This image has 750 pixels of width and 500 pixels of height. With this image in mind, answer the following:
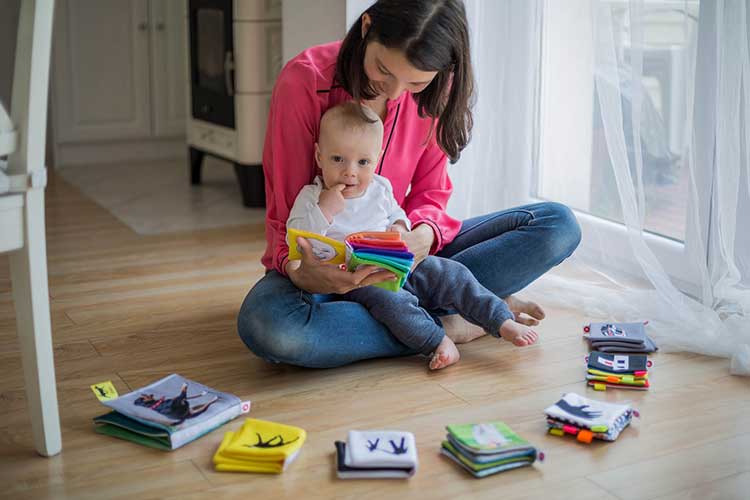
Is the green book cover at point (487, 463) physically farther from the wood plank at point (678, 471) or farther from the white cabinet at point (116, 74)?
the white cabinet at point (116, 74)

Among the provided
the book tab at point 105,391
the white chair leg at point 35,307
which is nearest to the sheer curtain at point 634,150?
the book tab at point 105,391

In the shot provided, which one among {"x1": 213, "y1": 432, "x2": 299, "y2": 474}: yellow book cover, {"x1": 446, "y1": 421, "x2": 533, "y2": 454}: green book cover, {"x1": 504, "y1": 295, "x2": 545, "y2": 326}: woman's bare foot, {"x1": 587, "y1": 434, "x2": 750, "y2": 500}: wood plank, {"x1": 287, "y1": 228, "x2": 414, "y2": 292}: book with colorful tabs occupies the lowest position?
{"x1": 587, "y1": 434, "x2": 750, "y2": 500}: wood plank

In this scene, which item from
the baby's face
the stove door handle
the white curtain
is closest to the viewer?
the baby's face

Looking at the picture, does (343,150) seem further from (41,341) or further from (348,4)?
(348,4)

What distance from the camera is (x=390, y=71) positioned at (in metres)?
1.72

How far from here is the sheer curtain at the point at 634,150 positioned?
82.0 inches

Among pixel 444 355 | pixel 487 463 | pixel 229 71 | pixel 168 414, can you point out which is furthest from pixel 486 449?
pixel 229 71

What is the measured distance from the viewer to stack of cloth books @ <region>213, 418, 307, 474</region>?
4.89ft

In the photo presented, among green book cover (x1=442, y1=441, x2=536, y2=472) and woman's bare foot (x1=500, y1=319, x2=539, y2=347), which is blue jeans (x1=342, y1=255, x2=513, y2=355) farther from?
green book cover (x1=442, y1=441, x2=536, y2=472)

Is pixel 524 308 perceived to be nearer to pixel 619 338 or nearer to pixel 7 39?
pixel 619 338

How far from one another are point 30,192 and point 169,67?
3.05 metres

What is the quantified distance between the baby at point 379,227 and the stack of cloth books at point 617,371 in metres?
0.14

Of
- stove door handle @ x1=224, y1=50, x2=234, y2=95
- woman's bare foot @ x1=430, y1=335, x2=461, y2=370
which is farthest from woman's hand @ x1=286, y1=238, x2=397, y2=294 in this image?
stove door handle @ x1=224, y1=50, x2=234, y2=95

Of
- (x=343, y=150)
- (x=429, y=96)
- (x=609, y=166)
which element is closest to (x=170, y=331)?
(x=343, y=150)
